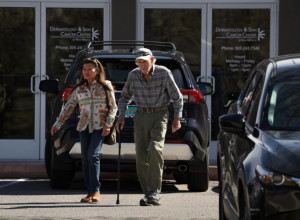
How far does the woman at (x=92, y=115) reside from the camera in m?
10.6

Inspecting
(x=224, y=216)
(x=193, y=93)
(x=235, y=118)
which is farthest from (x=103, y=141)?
(x=235, y=118)

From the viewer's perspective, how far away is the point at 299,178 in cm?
571

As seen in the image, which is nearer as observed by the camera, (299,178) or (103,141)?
(299,178)

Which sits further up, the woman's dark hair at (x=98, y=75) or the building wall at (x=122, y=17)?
the building wall at (x=122, y=17)

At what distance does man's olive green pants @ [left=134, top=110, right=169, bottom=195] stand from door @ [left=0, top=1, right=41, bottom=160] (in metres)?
5.75

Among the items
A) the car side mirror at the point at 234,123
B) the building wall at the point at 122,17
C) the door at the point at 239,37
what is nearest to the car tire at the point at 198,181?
the door at the point at 239,37

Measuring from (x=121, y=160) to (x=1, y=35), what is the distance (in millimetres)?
5441

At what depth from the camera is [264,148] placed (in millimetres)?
6066

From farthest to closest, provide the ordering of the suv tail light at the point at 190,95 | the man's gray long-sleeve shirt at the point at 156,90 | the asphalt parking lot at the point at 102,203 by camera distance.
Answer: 1. the suv tail light at the point at 190,95
2. the man's gray long-sleeve shirt at the point at 156,90
3. the asphalt parking lot at the point at 102,203

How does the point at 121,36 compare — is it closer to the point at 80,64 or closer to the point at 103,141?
the point at 80,64

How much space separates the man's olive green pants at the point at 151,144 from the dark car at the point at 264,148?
7.05ft

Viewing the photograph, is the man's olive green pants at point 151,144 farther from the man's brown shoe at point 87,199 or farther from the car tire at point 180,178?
the car tire at point 180,178

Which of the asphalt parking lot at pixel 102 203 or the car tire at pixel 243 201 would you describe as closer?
the car tire at pixel 243 201

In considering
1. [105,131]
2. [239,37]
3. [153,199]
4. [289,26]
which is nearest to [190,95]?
[105,131]
